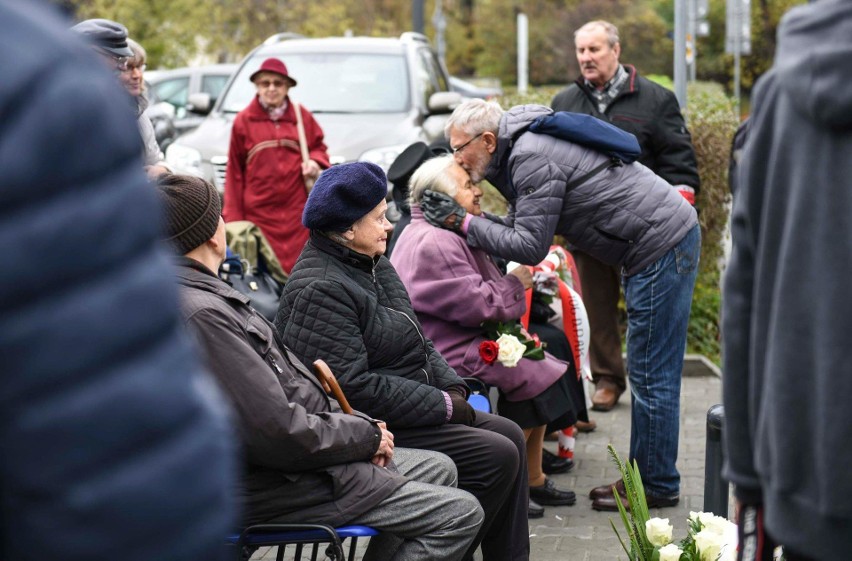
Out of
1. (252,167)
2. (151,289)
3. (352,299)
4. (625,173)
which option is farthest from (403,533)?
(252,167)

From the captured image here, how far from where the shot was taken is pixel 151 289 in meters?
1.21

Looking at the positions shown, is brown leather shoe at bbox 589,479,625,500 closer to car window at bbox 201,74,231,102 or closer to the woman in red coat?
the woman in red coat

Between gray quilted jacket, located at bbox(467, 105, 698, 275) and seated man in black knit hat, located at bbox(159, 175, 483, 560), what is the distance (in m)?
1.44

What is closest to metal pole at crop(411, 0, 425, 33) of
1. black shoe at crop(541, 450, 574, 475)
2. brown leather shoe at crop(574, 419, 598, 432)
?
brown leather shoe at crop(574, 419, 598, 432)

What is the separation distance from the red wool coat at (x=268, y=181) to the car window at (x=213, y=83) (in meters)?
11.7

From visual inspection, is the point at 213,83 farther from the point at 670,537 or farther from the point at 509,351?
the point at 670,537

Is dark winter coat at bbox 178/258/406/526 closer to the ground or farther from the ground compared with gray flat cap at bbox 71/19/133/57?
closer to the ground

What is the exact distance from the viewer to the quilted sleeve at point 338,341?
4242mm

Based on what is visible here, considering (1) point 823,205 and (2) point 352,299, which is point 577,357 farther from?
(1) point 823,205

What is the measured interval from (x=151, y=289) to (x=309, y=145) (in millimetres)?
6956

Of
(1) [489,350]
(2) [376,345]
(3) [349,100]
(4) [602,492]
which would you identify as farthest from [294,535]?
(3) [349,100]

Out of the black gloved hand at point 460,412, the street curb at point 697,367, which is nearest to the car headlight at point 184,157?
the street curb at point 697,367

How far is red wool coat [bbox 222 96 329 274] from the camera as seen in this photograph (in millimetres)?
7871

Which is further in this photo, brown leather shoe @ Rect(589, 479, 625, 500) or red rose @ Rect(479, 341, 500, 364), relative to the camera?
brown leather shoe @ Rect(589, 479, 625, 500)
